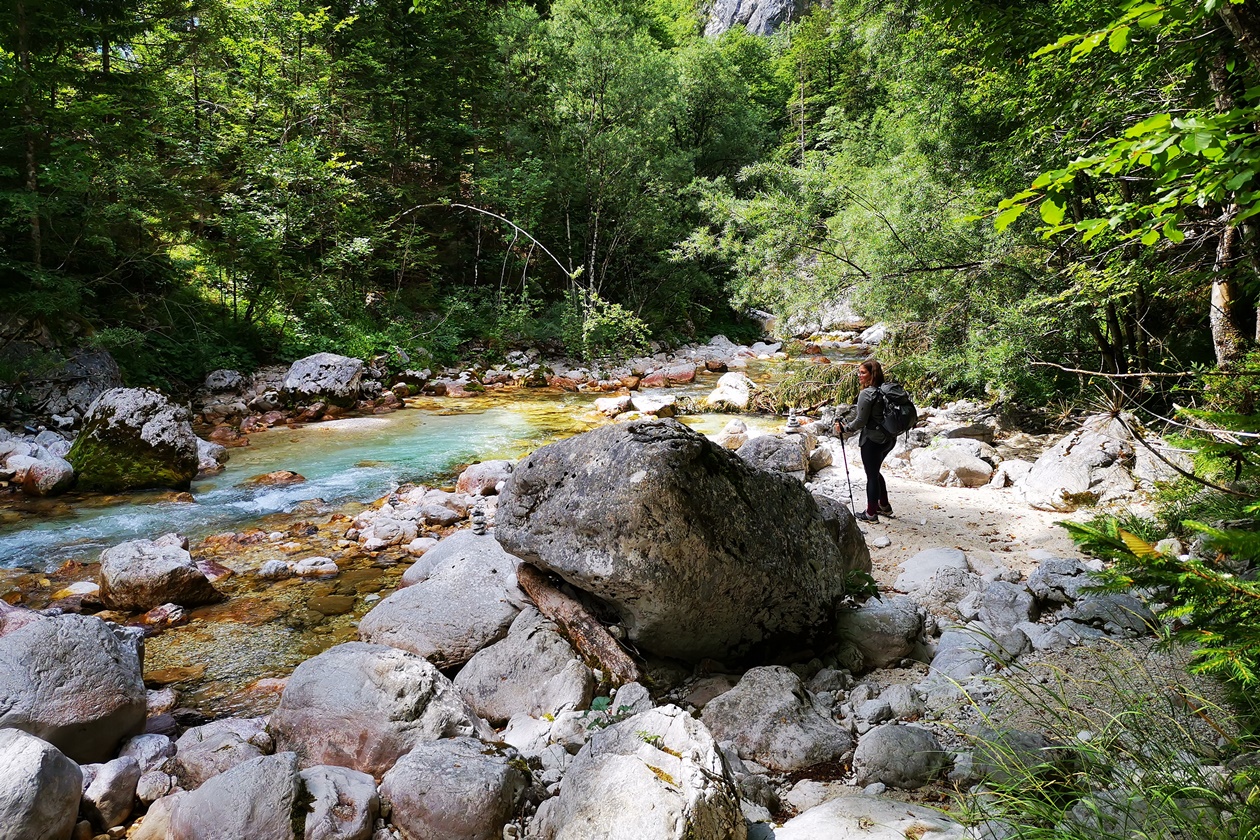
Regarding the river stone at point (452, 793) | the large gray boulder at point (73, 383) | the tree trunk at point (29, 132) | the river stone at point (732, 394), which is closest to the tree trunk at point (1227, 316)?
the river stone at point (452, 793)

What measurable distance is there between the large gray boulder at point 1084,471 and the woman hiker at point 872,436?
1790 mm

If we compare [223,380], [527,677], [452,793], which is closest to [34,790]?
[452,793]

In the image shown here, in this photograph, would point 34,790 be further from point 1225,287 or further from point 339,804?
point 1225,287

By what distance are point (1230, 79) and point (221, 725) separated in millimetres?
6236

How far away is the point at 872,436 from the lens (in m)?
6.79

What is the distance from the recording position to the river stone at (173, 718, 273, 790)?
330 centimetres

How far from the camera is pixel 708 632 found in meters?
4.01

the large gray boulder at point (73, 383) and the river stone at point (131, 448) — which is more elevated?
the large gray boulder at point (73, 383)

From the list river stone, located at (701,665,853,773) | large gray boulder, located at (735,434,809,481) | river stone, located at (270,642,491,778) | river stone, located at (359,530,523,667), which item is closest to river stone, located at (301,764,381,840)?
river stone, located at (270,642,491,778)

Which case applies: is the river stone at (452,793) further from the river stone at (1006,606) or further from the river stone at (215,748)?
the river stone at (1006,606)

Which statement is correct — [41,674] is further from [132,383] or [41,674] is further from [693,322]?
[693,322]

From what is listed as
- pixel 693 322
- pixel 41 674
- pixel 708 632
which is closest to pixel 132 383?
pixel 41 674

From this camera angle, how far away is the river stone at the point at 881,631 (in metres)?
4.23

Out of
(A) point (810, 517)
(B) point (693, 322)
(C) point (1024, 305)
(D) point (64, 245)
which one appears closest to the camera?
(A) point (810, 517)
